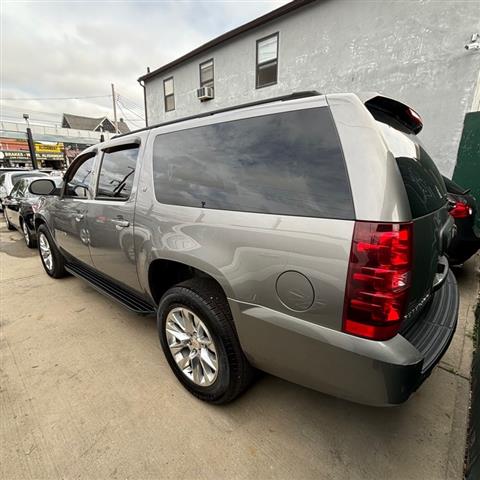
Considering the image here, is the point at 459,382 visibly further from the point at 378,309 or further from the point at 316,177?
the point at 316,177

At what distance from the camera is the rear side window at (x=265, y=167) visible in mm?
1236

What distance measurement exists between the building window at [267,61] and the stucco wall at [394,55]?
218 mm

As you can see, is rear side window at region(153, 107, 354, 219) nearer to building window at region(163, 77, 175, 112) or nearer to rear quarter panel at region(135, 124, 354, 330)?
rear quarter panel at region(135, 124, 354, 330)

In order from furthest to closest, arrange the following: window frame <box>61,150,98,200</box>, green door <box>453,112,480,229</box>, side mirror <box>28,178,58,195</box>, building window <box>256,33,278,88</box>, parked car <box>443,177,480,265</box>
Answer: building window <box>256,33,278,88</box>, green door <box>453,112,480,229</box>, side mirror <box>28,178,58,195</box>, parked car <box>443,177,480,265</box>, window frame <box>61,150,98,200</box>

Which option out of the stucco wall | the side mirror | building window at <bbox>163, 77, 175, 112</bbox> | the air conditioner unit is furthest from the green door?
building window at <bbox>163, 77, 175, 112</bbox>

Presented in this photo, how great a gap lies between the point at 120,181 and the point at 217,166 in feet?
4.03

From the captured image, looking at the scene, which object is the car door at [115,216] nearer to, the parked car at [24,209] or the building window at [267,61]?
the parked car at [24,209]

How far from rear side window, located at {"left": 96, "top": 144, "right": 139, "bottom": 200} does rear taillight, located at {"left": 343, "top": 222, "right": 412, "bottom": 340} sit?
187 cm

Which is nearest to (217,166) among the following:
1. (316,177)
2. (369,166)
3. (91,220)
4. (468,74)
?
(316,177)

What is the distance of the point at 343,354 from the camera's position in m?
1.25

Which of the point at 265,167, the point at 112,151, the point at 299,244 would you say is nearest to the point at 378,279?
the point at 299,244

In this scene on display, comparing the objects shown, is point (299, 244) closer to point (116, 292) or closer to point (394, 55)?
point (116, 292)

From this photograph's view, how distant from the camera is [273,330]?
1.43 metres

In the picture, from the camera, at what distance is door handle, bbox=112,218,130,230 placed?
89.9 inches
